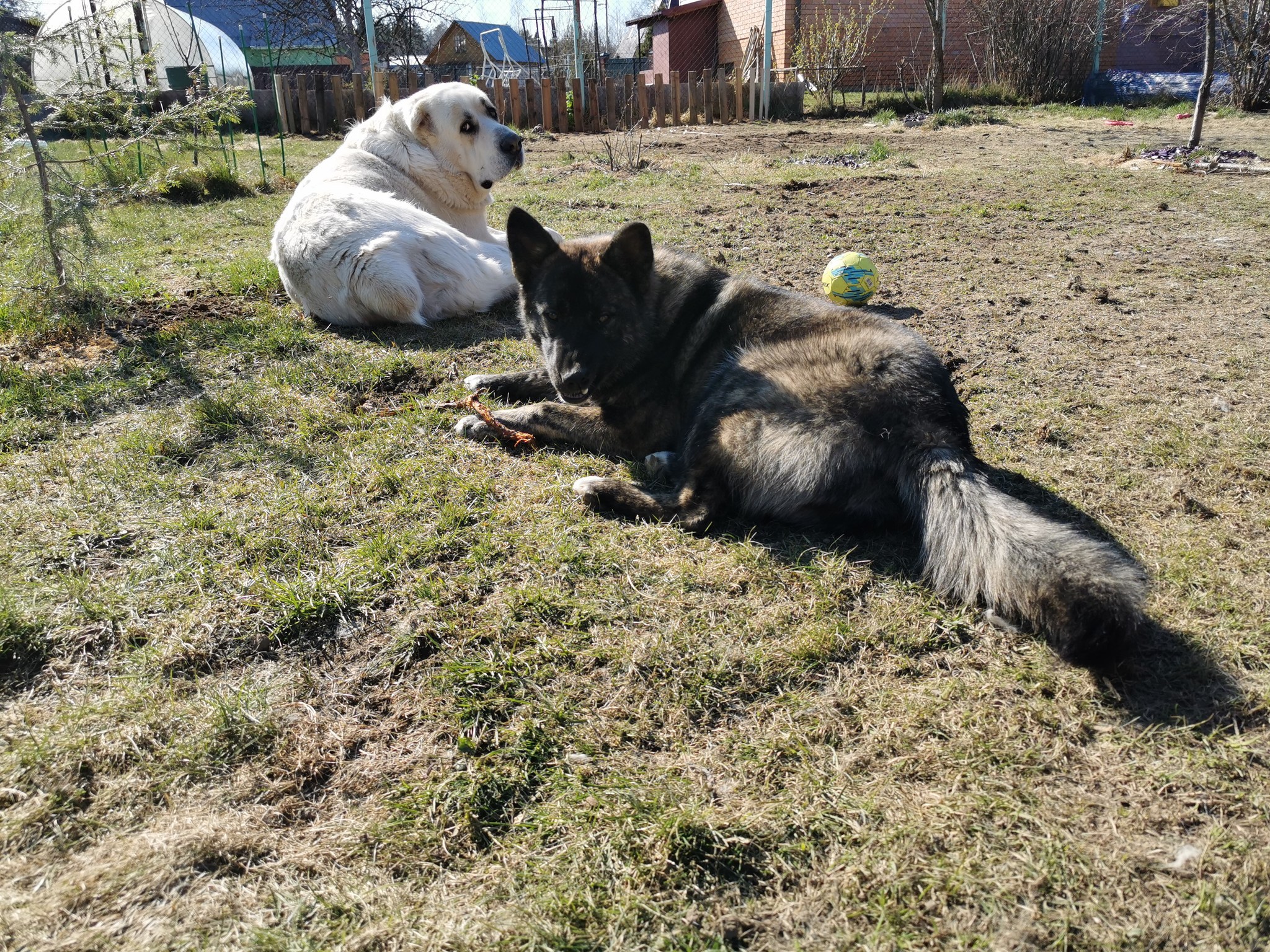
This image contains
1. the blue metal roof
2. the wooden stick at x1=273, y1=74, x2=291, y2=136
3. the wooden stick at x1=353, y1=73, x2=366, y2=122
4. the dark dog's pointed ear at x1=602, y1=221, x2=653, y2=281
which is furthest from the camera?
the blue metal roof

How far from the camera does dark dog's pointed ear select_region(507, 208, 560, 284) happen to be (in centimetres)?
340

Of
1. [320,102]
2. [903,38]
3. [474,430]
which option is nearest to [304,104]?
[320,102]

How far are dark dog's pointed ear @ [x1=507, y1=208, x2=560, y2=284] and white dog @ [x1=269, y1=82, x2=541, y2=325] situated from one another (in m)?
1.64

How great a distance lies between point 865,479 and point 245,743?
6.72 ft

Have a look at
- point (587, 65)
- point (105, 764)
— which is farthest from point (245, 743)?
point (587, 65)

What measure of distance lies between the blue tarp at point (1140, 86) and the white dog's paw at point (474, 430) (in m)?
20.6

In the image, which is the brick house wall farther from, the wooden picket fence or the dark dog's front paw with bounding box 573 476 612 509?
the dark dog's front paw with bounding box 573 476 612 509

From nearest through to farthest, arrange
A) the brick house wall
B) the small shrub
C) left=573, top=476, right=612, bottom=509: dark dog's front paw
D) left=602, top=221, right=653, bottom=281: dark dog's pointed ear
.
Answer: left=573, top=476, right=612, bottom=509: dark dog's front paw → left=602, top=221, right=653, bottom=281: dark dog's pointed ear → the small shrub → the brick house wall

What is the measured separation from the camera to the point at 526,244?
11.5 feet

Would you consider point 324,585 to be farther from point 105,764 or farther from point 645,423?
point 645,423

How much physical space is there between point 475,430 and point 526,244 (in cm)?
90

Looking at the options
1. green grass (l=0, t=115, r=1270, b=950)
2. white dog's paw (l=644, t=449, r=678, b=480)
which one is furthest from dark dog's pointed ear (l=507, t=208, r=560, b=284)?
white dog's paw (l=644, t=449, r=678, b=480)

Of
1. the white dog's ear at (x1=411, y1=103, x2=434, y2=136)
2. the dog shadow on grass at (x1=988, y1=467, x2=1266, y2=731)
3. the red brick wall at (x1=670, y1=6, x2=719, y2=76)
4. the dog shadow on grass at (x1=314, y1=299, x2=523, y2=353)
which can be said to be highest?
the red brick wall at (x1=670, y1=6, x2=719, y2=76)

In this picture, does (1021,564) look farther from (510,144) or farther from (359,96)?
(359,96)
